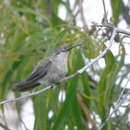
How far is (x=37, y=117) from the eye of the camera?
2514 millimetres

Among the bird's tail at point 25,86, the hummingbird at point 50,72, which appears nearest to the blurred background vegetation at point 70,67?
the hummingbird at point 50,72

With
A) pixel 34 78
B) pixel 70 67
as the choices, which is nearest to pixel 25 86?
pixel 34 78

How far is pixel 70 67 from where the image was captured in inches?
95.8

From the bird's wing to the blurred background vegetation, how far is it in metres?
0.06

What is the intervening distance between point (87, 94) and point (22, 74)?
56 cm

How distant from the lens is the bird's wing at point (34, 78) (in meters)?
2.32

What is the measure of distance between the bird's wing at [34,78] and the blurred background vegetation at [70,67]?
0.06m

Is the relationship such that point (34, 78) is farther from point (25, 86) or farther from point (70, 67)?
point (70, 67)

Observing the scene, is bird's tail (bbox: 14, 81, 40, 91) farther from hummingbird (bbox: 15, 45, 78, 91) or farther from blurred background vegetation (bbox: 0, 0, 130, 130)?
blurred background vegetation (bbox: 0, 0, 130, 130)

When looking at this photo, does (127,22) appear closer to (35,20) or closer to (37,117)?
(35,20)

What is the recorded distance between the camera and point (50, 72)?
94.1 inches

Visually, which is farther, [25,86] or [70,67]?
[70,67]

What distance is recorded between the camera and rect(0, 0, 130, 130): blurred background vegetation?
2.38 meters

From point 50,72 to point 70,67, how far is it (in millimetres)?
104
